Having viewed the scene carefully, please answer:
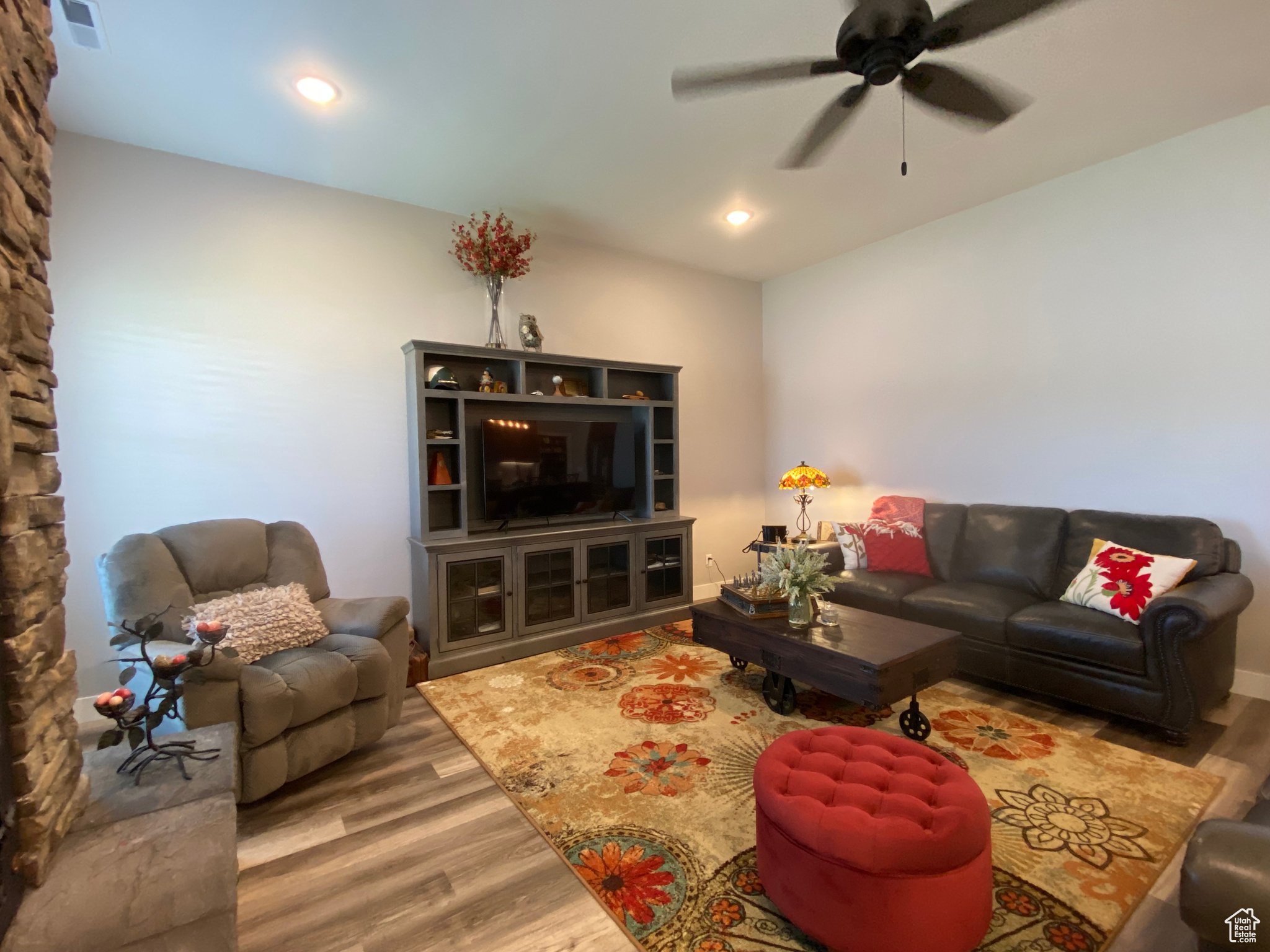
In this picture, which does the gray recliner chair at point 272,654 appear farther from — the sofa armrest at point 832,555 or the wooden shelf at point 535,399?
the sofa armrest at point 832,555

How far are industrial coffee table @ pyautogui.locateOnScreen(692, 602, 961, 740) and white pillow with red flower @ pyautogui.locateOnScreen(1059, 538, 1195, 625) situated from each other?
88cm

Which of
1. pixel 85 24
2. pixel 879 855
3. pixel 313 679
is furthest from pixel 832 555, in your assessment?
pixel 85 24

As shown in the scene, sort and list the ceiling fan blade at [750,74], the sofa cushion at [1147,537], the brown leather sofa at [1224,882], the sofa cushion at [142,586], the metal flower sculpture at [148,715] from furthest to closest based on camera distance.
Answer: the sofa cushion at [1147,537]
the sofa cushion at [142,586]
the ceiling fan blade at [750,74]
the metal flower sculpture at [148,715]
the brown leather sofa at [1224,882]

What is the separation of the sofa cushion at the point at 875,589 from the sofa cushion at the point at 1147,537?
29.7 inches

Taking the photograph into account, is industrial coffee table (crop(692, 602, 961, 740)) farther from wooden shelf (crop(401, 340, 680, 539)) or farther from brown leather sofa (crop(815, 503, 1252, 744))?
wooden shelf (crop(401, 340, 680, 539))

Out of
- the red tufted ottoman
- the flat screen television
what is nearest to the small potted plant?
the red tufted ottoman

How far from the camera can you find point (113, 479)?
295 centimetres

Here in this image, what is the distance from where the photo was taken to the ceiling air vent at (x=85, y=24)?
6.78ft

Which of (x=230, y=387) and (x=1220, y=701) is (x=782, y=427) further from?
(x=230, y=387)

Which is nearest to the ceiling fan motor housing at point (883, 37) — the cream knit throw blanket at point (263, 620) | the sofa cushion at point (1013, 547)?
the sofa cushion at point (1013, 547)

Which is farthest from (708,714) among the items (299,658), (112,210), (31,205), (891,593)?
(112,210)

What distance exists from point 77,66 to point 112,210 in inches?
29.0

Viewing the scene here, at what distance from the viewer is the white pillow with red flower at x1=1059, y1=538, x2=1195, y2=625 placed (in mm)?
2750

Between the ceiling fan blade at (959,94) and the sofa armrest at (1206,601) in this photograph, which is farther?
the sofa armrest at (1206,601)
